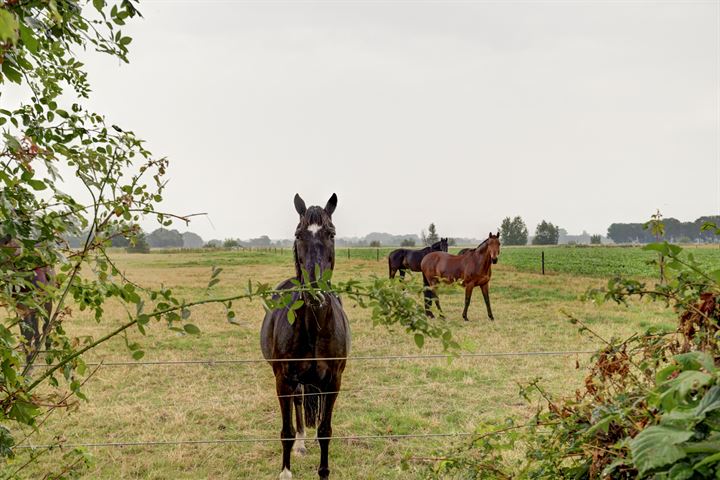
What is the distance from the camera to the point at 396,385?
7074 mm

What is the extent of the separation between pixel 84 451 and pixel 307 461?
314cm

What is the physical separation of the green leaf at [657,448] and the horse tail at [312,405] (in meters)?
3.55

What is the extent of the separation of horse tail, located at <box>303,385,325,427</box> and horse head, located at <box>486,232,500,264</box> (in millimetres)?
8983

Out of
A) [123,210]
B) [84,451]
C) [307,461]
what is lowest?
[307,461]

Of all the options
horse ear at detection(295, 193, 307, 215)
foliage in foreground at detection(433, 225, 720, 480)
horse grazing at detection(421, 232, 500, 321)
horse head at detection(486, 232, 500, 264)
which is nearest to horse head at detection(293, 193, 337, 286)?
horse ear at detection(295, 193, 307, 215)

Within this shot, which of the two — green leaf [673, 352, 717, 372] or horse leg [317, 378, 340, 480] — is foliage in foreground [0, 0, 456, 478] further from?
horse leg [317, 378, 340, 480]

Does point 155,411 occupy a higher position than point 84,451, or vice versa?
point 84,451

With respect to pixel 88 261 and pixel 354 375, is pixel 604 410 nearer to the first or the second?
pixel 88 261

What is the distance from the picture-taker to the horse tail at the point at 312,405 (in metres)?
4.29

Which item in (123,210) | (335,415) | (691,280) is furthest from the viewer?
(335,415)

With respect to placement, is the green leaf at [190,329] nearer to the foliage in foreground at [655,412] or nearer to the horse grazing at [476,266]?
the foliage in foreground at [655,412]

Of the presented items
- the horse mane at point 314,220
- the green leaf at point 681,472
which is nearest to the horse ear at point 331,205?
the horse mane at point 314,220

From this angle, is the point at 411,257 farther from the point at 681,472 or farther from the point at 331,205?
the point at 681,472

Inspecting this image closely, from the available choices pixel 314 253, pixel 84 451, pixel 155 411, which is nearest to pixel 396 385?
pixel 155 411
